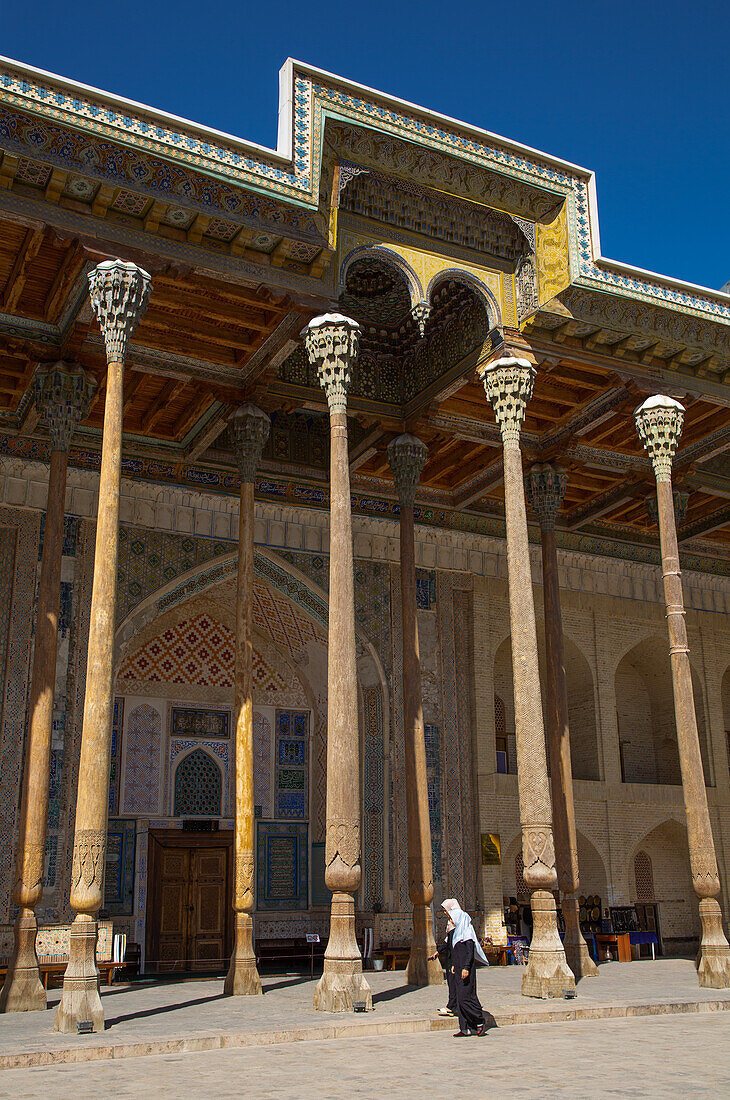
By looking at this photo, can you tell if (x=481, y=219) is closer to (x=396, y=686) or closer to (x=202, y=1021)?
(x=396, y=686)

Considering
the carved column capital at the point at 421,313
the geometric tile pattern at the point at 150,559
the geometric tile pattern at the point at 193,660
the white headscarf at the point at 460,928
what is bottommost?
the white headscarf at the point at 460,928

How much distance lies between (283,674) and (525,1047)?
8.69 meters

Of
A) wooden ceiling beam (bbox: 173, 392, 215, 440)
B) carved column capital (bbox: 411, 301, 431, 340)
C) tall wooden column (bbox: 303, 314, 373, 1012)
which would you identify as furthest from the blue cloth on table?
carved column capital (bbox: 411, 301, 431, 340)

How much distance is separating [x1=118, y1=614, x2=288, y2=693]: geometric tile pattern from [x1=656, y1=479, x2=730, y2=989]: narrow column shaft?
594cm

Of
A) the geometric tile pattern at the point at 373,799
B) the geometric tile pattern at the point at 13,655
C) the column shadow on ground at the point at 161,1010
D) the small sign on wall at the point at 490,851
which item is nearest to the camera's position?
the column shadow on ground at the point at 161,1010

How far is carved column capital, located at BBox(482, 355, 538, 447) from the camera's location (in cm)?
1034

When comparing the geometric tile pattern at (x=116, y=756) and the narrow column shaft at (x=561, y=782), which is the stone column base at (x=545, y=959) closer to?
the narrow column shaft at (x=561, y=782)

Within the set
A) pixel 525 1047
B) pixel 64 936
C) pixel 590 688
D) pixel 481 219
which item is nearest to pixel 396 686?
pixel 590 688

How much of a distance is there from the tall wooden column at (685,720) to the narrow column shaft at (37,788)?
5.81 metres

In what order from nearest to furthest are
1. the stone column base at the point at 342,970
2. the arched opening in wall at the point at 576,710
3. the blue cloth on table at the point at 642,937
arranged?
the stone column base at the point at 342,970
the blue cloth on table at the point at 642,937
the arched opening in wall at the point at 576,710

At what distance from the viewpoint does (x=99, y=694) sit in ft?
25.5

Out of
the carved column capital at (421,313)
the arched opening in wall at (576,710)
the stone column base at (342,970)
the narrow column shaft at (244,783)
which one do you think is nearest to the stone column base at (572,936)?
the narrow column shaft at (244,783)

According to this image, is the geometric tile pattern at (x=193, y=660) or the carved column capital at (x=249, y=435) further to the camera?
the geometric tile pattern at (x=193, y=660)

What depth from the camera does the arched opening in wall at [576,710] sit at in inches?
624
